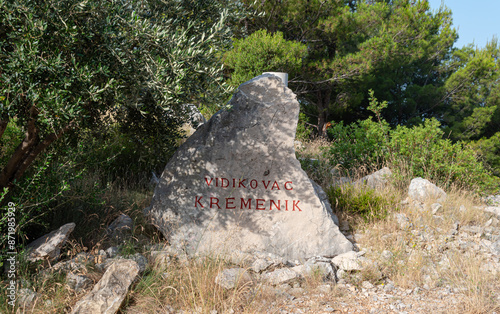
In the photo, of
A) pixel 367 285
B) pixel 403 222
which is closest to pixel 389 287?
pixel 367 285

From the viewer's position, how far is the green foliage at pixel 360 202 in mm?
6051

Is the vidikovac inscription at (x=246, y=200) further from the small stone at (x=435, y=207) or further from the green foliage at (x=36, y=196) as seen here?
the small stone at (x=435, y=207)

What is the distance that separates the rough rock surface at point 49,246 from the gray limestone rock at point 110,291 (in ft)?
2.73

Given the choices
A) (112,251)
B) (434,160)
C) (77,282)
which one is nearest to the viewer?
(77,282)

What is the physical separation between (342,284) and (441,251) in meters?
1.71

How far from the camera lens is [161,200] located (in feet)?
17.0

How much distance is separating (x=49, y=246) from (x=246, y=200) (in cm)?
231

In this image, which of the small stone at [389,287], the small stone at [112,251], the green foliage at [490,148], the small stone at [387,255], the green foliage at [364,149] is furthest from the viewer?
the green foliage at [490,148]

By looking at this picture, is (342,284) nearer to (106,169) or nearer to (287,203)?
(287,203)

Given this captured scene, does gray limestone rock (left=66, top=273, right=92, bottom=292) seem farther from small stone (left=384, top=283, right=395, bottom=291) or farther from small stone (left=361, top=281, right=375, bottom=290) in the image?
small stone (left=384, top=283, right=395, bottom=291)

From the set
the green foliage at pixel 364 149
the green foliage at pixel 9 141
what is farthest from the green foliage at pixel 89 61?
the green foliage at pixel 364 149

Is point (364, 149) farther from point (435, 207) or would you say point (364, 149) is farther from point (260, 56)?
point (260, 56)

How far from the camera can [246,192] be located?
17.0 feet

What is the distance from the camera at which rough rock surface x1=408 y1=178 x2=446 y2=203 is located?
6.52m
